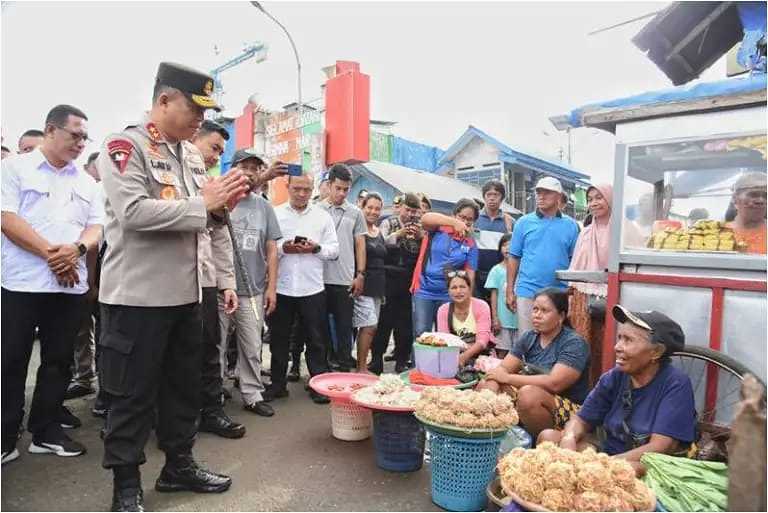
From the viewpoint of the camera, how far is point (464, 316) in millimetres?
4797

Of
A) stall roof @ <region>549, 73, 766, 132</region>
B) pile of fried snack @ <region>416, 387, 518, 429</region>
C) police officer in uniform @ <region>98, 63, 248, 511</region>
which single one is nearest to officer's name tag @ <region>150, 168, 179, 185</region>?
police officer in uniform @ <region>98, 63, 248, 511</region>

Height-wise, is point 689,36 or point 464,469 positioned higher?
point 689,36

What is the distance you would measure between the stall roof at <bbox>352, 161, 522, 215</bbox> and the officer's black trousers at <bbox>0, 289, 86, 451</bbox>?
11.4 metres

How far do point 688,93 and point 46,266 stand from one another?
4.09 metres

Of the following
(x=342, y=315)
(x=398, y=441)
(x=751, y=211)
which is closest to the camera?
(x=751, y=211)

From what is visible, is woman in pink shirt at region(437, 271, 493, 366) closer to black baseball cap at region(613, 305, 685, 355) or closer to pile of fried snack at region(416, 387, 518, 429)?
pile of fried snack at region(416, 387, 518, 429)

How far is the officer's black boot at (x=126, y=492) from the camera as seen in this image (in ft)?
8.59

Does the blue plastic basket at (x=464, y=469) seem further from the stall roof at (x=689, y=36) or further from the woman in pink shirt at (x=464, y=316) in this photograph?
the stall roof at (x=689, y=36)

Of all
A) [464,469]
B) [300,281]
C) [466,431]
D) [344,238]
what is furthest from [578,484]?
[344,238]

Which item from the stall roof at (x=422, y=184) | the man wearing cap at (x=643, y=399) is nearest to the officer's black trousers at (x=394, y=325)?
the man wearing cap at (x=643, y=399)

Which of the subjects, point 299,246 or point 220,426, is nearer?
point 220,426

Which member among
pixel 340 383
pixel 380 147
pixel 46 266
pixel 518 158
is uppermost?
pixel 380 147

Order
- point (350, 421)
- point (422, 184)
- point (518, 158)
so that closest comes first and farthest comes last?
point (350, 421), point (422, 184), point (518, 158)

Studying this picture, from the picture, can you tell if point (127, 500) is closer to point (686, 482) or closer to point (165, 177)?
point (165, 177)
